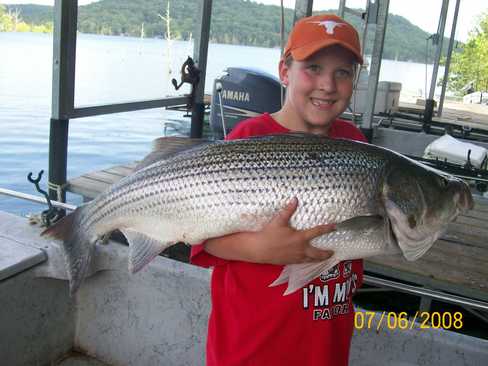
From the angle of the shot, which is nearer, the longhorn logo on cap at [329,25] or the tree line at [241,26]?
the longhorn logo on cap at [329,25]

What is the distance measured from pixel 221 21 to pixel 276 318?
18581mm

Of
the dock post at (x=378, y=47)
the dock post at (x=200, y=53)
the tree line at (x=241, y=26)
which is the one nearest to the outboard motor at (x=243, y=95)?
the dock post at (x=200, y=53)

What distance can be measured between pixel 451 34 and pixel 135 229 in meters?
11.5

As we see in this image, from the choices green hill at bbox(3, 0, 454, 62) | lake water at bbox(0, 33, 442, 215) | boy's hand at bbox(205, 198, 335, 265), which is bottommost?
lake water at bbox(0, 33, 442, 215)

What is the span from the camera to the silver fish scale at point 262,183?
69.7 inches

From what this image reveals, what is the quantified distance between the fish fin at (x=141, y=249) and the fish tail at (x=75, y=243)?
8.5 inches

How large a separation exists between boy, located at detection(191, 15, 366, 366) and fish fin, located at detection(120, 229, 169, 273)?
16 centimetres

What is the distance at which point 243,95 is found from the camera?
605 centimetres

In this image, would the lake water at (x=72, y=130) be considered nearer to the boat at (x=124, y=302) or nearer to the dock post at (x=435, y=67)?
the boat at (x=124, y=302)

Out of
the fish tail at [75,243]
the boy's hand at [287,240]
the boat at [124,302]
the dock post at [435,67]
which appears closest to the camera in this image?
the boy's hand at [287,240]

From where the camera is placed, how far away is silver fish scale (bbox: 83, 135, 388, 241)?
1.77 m

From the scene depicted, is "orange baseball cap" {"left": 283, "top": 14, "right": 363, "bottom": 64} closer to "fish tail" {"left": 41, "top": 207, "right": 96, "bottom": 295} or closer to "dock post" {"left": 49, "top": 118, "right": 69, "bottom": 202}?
"fish tail" {"left": 41, "top": 207, "right": 96, "bottom": 295}

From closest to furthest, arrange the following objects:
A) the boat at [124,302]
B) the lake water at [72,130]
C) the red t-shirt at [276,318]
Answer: the red t-shirt at [276,318], the boat at [124,302], the lake water at [72,130]

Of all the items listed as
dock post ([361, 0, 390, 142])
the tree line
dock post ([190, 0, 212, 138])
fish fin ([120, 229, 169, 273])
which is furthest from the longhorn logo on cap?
the tree line
